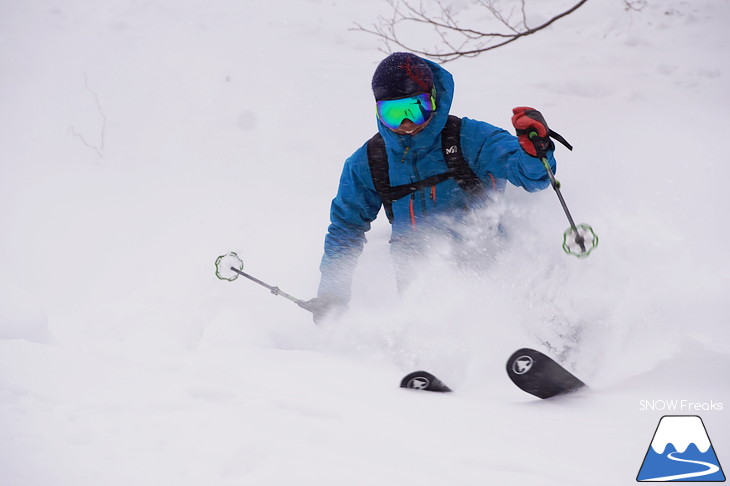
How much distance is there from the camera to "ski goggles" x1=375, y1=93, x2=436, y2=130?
2.83m

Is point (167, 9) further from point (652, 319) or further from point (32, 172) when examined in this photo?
point (652, 319)

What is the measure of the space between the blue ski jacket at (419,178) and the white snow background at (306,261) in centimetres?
35

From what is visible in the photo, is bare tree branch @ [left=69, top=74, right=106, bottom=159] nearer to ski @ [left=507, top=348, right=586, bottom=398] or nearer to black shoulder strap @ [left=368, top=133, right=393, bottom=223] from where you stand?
black shoulder strap @ [left=368, top=133, right=393, bottom=223]

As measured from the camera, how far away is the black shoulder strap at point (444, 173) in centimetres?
311

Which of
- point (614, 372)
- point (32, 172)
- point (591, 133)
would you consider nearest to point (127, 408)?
point (614, 372)

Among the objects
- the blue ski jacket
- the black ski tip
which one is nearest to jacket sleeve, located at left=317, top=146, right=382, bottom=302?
the blue ski jacket

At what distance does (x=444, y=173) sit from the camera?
3189 millimetres

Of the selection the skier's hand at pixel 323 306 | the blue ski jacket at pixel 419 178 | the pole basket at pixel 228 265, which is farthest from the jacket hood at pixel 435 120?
the pole basket at pixel 228 265

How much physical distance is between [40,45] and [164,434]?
712 cm

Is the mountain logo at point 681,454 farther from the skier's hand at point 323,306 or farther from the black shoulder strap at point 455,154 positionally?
the skier's hand at point 323,306

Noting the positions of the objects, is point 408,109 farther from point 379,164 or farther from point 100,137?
point 100,137

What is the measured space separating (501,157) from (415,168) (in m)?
0.55

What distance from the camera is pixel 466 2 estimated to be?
23.2 ft

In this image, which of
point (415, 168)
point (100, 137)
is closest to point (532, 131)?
point (415, 168)
